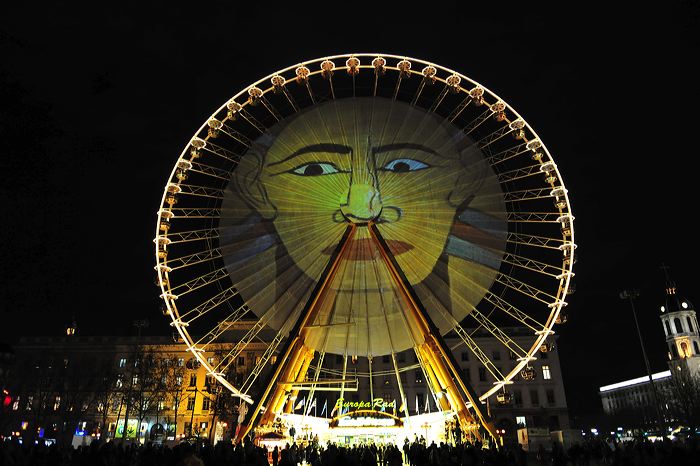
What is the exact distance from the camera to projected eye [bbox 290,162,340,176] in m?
27.8

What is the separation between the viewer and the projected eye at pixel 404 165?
1089 inches

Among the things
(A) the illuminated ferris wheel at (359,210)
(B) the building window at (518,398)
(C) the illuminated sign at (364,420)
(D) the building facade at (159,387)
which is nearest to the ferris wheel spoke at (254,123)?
(A) the illuminated ferris wheel at (359,210)

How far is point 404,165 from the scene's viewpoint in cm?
2772

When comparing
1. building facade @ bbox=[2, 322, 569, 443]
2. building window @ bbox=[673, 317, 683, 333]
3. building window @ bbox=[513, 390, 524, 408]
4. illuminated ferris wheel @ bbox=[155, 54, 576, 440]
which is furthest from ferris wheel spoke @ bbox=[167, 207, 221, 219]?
building window @ bbox=[673, 317, 683, 333]

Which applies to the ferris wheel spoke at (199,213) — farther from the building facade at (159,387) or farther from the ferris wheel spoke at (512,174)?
the building facade at (159,387)

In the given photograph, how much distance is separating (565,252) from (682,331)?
124487 mm

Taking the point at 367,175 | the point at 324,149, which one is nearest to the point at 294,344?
the point at 367,175

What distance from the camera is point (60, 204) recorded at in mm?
14539

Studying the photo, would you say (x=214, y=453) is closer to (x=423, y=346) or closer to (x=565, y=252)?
(x=423, y=346)

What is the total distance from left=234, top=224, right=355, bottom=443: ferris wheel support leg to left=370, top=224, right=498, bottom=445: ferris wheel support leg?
96.2 inches

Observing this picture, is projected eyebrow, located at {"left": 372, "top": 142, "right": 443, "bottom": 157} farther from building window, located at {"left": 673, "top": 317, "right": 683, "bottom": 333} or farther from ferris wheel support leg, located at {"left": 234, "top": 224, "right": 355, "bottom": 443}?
building window, located at {"left": 673, "top": 317, "right": 683, "bottom": 333}

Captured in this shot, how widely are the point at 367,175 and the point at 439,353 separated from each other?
10.3 m

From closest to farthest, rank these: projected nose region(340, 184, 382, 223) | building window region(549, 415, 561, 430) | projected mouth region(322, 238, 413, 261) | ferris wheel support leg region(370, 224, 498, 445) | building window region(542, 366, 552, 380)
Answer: ferris wheel support leg region(370, 224, 498, 445) < projected nose region(340, 184, 382, 223) < projected mouth region(322, 238, 413, 261) < building window region(549, 415, 561, 430) < building window region(542, 366, 552, 380)

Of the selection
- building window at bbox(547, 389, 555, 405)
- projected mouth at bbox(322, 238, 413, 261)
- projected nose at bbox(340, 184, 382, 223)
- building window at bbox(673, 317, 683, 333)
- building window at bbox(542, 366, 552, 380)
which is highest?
building window at bbox(673, 317, 683, 333)
